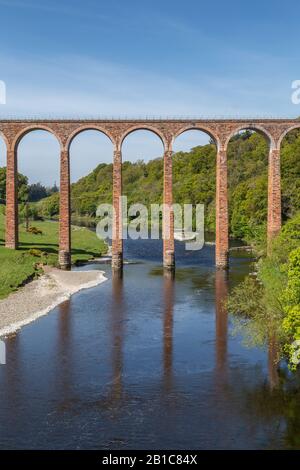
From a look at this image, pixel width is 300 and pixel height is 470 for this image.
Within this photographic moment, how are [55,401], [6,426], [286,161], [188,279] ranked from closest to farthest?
1. [6,426]
2. [55,401]
3. [188,279]
4. [286,161]

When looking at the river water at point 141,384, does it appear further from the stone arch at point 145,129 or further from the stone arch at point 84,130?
the stone arch at point 84,130

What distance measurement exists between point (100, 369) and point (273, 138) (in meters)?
33.7

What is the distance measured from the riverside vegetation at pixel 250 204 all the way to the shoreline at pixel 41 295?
1278cm

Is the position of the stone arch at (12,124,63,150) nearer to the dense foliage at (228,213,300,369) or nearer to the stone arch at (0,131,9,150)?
the stone arch at (0,131,9,150)

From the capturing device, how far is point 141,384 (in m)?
21.8

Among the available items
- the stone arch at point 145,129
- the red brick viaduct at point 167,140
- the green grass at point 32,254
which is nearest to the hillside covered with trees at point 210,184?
the red brick viaduct at point 167,140

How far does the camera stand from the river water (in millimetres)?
17312

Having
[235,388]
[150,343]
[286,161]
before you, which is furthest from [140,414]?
[286,161]

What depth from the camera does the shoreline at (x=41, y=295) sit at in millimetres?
31766

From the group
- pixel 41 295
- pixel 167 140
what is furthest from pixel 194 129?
pixel 41 295

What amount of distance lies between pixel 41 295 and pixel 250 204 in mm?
40608

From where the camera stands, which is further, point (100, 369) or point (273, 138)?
point (273, 138)
